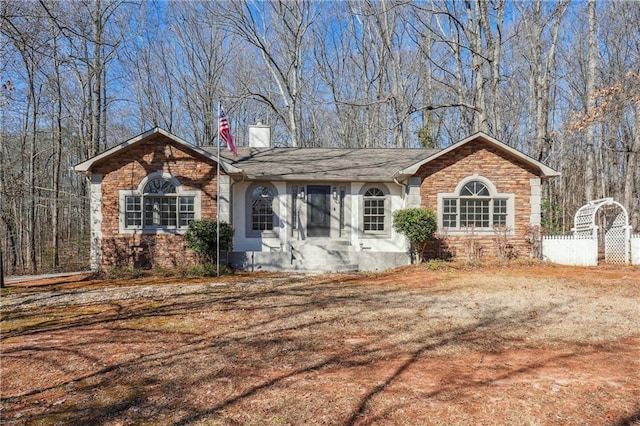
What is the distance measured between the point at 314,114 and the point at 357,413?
2742 centimetres

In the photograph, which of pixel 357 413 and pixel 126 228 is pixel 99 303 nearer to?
pixel 126 228

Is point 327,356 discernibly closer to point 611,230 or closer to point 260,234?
point 260,234

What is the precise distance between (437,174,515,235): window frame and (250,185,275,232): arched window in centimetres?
556

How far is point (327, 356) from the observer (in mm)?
4535

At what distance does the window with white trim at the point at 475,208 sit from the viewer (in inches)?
498

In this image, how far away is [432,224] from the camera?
11914 millimetres

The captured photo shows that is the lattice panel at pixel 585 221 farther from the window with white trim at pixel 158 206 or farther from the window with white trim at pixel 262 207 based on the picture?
the window with white trim at pixel 158 206

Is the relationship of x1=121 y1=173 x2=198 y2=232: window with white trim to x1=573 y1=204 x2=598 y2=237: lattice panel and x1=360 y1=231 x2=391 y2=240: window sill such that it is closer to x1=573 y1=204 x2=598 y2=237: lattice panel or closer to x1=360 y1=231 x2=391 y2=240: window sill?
x1=360 y1=231 x2=391 y2=240: window sill

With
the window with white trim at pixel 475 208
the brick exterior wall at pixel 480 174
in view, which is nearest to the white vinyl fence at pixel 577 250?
the brick exterior wall at pixel 480 174

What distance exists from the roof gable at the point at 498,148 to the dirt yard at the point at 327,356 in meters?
4.69

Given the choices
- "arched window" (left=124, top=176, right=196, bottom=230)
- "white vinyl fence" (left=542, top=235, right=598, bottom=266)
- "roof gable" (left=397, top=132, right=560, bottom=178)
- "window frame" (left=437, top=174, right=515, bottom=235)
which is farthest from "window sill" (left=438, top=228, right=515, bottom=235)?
"arched window" (left=124, top=176, right=196, bottom=230)

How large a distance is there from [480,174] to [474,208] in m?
1.12

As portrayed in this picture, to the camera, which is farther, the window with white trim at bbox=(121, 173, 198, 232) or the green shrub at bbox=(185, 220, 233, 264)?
the window with white trim at bbox=(121, 173, 198, 232)

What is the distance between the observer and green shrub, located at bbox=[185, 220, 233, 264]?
37.6 ft
